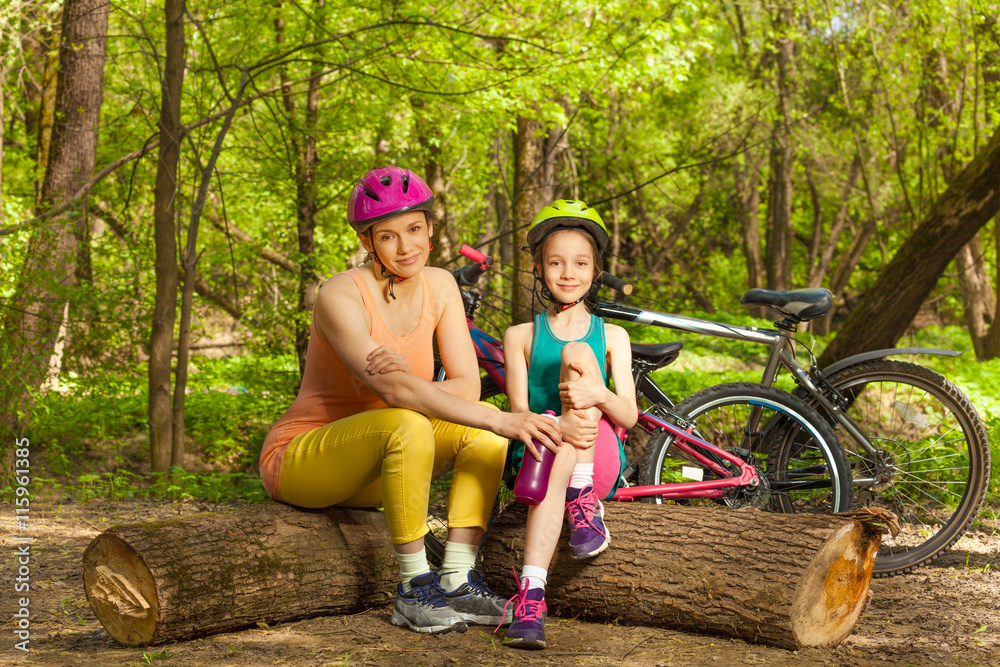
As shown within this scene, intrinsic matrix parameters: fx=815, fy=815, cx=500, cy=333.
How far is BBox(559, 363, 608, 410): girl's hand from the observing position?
2.78 meters

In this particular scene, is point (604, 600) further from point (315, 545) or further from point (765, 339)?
point (765, 339)

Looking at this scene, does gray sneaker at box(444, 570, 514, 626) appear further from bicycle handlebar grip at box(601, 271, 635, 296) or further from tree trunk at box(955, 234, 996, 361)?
tree trunk at box(955, 234, 996, 361)

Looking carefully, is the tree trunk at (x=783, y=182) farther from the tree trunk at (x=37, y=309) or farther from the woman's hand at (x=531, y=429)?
the woman's hand at (x=531, y=429)

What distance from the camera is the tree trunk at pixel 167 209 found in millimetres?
4703

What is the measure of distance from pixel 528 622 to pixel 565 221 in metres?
1.43

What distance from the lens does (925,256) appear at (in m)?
5.34

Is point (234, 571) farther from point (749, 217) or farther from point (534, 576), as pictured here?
point (749, 217)

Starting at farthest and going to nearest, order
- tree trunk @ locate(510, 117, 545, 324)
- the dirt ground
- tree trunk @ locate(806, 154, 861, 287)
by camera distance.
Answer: tree trunk @ locate(806, 154, 861, 287) < tree trunk @ locate(510, 117, 545, 324) < the dirt ground

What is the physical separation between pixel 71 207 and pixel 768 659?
488cm

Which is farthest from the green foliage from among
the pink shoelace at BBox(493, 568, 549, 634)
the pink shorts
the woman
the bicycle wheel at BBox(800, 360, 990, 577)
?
the bicycle wheel at BBox(800, 360, 990, 577)

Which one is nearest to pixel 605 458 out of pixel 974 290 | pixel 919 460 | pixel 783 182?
pixel 919 460

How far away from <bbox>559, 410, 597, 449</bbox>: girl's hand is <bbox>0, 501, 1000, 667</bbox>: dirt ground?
67 centimetres

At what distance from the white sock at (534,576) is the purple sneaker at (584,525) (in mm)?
211

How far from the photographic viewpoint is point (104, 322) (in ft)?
18.6
